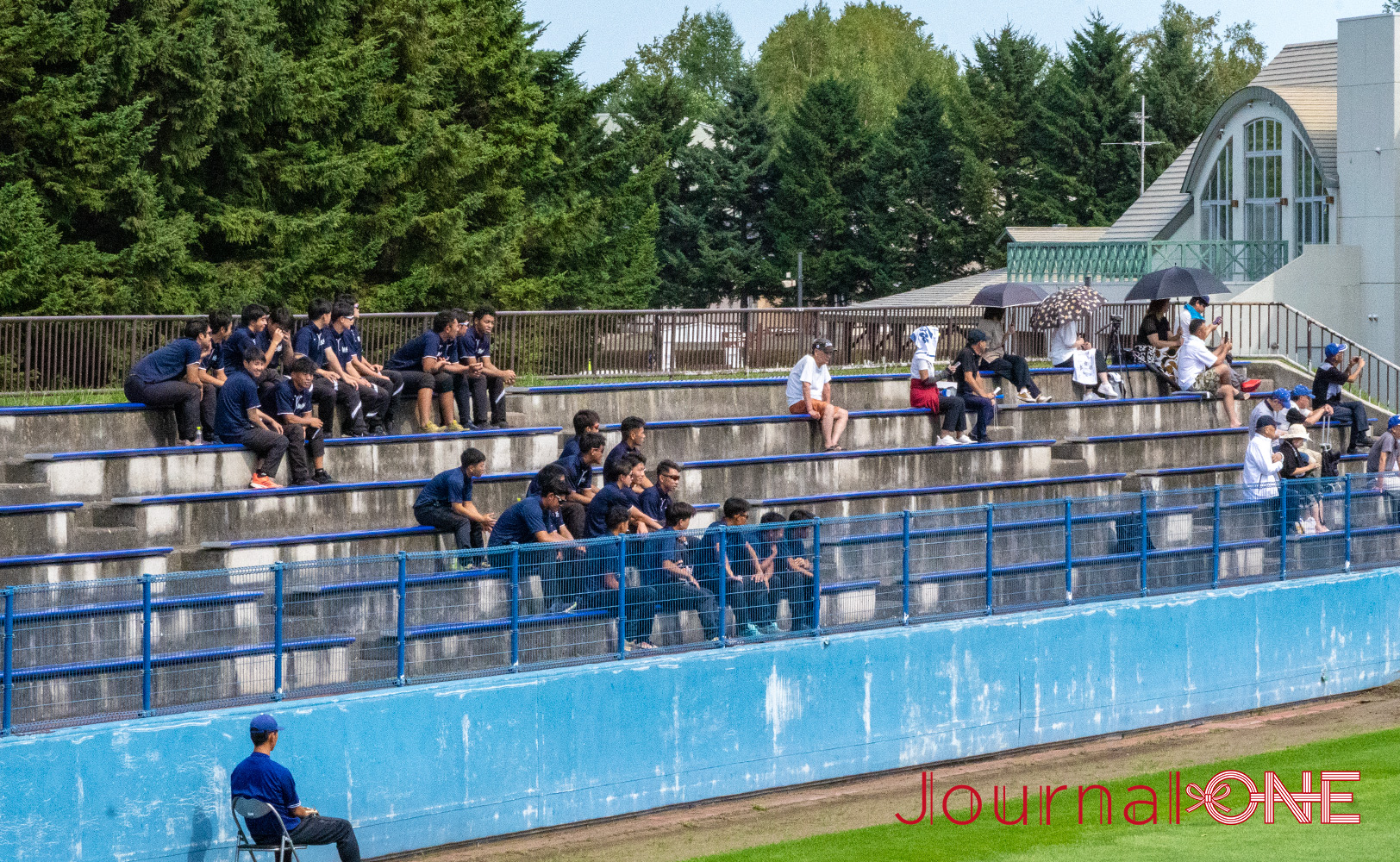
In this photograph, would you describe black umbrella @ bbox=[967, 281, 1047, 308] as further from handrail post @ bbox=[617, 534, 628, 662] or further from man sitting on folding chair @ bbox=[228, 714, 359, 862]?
man sitting on folding chair @ bbox=[228, 714, 359, 862]

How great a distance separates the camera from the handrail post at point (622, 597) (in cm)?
1221

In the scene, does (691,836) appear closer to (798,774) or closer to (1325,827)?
(798,774)

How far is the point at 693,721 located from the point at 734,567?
1.20m

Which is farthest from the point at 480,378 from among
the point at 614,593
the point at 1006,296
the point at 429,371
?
the point at 1006,296

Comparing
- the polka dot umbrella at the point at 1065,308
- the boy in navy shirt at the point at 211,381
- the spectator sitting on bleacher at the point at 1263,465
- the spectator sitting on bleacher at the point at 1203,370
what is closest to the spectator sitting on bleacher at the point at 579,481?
the boy in navy shirt at the point at 211,381

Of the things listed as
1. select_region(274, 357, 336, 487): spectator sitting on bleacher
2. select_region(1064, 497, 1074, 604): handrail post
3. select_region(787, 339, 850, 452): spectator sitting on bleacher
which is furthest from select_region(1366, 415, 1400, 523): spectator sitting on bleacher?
select_region(274, 357, 336, 487): spectator sitting on bleacher

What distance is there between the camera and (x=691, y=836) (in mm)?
11758

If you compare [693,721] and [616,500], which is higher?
[616,500]

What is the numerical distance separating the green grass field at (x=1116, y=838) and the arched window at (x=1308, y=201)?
22917mm

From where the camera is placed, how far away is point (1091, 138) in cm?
6300

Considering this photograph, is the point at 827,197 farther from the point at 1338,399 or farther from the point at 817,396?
the point at 817,396

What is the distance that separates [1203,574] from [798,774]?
497 cm

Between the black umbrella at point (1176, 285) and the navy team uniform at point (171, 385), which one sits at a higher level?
the black umbrella at point (1176, 285)

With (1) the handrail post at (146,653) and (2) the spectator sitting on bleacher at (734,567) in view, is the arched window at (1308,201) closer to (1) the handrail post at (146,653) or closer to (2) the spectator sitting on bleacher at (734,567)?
(2) the spectator sitting on bleacher at (734,567)
